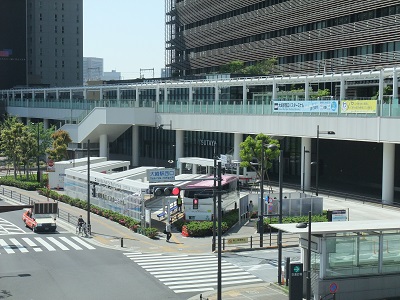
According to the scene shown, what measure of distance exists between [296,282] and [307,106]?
36139mm

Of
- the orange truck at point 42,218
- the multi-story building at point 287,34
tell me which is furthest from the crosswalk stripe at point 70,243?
the multi-story building at point 287,34

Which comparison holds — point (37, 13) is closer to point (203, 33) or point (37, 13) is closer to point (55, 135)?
point (203, 33)

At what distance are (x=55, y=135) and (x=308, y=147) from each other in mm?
33155

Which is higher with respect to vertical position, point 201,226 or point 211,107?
point 211,107

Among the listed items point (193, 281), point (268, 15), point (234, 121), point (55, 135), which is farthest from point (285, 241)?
point (268, 15)

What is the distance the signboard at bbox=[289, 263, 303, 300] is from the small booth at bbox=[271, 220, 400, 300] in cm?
104

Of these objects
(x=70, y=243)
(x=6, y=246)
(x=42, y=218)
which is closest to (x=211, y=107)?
(x=42, y=218)

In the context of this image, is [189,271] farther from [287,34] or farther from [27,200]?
[287,34]

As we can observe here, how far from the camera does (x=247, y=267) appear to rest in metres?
37.4

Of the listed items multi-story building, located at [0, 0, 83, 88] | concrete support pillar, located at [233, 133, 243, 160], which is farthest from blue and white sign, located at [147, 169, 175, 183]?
multi-story building, located at [0, 0, 83, 88]

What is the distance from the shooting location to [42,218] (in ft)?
168

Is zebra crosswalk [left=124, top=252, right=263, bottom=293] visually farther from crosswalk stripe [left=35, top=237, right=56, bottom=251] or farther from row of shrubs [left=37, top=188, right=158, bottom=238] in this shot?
row of shrubs [left=37, top=188, right=158, bottom=238]

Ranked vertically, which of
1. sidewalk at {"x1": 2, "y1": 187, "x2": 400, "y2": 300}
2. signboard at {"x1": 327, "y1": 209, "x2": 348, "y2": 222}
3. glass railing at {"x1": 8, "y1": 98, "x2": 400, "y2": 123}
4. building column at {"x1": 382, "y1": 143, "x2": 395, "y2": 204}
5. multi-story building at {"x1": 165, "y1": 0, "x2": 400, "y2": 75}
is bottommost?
sidewalk at {"x1": 2, "y1": 187, "x2": 400, "y2": 300}

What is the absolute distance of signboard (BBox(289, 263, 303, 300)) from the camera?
92.3 feet
